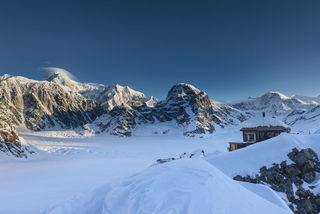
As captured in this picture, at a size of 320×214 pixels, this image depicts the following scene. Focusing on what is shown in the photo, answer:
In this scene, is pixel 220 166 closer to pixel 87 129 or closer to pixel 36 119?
pixel 87 129

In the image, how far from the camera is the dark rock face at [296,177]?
891 centimetres

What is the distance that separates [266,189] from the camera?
6.89 metres

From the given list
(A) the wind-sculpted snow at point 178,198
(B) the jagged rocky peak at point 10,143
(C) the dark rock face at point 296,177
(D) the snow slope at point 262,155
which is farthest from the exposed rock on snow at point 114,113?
(A) the wind-sculpted snow at point 178,198

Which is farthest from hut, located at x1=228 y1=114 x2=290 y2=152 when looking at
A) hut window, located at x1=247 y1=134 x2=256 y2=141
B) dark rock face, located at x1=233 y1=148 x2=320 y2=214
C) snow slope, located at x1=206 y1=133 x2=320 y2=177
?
dark rock face, located at x1=233 y1=148 x2=320 y2=214

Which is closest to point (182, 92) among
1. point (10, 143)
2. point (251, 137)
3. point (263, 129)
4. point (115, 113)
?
point (115, 113)

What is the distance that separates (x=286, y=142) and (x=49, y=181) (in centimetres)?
2051

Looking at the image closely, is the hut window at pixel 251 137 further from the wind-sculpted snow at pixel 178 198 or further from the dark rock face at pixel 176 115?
the dark rock face at pixel 176 115

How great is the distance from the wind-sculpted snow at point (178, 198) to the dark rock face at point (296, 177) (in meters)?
6.35

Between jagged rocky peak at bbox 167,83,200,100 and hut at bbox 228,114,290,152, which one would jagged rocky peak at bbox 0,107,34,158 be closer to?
hut at bbox 228,114,290,152

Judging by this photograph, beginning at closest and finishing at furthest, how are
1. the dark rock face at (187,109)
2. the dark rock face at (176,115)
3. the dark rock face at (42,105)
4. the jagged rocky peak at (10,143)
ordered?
the jagged rocky peak at (10,143) → the dark rock face at (176,115) → the dark rock face at (187,109) → the dark rock face at (42,105)

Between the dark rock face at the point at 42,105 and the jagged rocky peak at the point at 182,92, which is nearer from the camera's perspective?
the dark rock face at the point at 42,105

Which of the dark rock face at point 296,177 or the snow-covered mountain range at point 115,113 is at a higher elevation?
the snow-covered mountain range at point 115,113

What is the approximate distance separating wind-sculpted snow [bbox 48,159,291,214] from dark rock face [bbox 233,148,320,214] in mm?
6355

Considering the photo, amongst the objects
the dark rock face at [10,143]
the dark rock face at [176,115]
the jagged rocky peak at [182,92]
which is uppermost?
the jagged rocky peak at [182,92]
